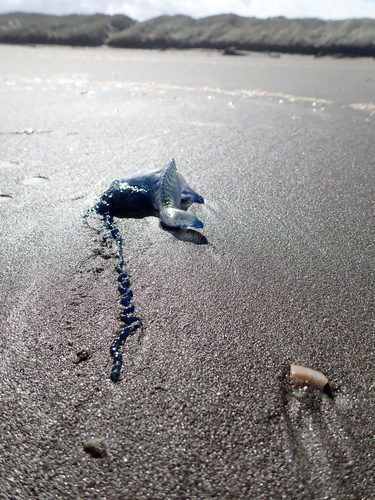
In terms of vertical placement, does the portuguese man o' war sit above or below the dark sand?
above

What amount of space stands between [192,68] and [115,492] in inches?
305

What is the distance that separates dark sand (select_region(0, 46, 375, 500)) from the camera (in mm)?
1108

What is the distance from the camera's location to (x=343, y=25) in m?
10.3

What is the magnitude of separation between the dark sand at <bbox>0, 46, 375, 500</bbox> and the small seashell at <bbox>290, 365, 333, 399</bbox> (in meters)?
0.03

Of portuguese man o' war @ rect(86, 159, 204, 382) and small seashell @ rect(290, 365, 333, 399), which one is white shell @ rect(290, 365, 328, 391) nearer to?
small seashell @ rect(290, 365, 333, 399)

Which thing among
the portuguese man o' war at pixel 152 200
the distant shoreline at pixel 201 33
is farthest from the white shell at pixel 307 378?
the distant shoreline at pixel 201 33

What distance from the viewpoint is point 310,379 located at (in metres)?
1.33

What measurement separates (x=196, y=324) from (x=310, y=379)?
0.40 metres

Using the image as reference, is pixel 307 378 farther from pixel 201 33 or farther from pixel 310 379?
pixel 201 33

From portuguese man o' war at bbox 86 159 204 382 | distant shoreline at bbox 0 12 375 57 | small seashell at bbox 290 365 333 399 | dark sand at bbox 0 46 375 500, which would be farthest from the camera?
distant shoreline at bbox 0 12 375 57

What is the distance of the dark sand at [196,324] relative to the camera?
1108 mm

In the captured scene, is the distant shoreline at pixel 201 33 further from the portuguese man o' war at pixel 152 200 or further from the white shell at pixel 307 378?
the white shell at pixel 307 378

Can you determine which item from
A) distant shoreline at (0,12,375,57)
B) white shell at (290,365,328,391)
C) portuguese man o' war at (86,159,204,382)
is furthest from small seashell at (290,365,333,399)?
distant shoreline at (0,12,375,57)

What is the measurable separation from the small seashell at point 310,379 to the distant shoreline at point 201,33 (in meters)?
9.22
